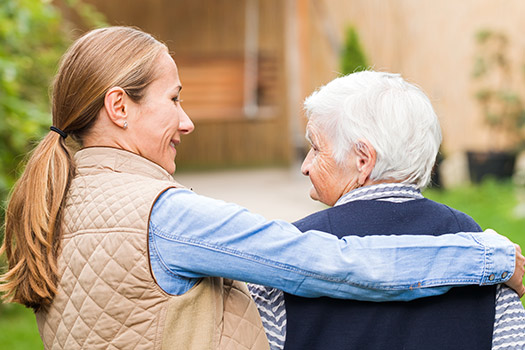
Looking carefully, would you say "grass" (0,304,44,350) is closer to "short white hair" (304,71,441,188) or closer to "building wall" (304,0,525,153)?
"short white hair" (304,71,441,188)

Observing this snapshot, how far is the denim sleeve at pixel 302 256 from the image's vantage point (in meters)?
1.48

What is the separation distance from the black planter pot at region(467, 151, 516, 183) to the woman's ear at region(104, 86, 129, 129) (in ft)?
26.6

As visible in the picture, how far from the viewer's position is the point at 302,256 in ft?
4.89

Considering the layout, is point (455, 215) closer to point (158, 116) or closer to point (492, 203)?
point (158, 116)

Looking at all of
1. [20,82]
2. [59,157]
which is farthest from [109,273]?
[20,82]

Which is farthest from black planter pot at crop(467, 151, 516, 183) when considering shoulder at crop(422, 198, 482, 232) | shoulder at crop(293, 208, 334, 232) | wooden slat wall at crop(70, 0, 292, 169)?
shoulder at crop(293, 208, 334, 232)

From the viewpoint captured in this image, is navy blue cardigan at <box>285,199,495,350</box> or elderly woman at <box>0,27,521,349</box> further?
navy blue cardigan at <box>285,199,495,350</box>

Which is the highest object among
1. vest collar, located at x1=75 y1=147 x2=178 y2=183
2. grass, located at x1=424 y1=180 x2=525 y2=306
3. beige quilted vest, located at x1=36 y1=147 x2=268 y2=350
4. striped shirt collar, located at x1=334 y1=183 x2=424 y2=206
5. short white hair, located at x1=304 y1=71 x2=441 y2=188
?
short white hair, located at x1=304 y1=71 x2=441 y2=188

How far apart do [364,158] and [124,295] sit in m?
0.64

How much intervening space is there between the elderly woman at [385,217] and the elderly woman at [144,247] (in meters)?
0.09

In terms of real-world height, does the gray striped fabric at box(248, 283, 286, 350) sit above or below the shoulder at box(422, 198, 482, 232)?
below

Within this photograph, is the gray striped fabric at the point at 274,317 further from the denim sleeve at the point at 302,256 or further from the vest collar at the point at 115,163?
the vest collar at the point at 115,163

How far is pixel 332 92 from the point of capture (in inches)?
67.7

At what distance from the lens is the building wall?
990 centimetres
